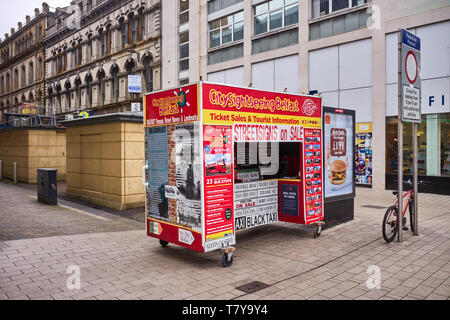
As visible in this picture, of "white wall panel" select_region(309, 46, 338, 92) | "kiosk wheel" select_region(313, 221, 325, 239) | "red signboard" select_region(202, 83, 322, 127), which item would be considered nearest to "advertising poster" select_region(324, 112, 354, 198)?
"red signboard" select_region(202, 83, 322, 127)

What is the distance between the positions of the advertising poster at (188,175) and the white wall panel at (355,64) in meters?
13.0

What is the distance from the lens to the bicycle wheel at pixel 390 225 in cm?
727

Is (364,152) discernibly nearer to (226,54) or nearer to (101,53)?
(226,54)

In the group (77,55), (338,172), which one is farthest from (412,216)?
(77,55)

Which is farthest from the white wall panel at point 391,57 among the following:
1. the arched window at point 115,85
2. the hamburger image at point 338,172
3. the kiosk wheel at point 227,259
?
the arched window at point 115,85

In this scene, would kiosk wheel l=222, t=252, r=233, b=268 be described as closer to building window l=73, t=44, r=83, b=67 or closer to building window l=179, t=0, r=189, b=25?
building window l=179, t=0, r=189, b=25

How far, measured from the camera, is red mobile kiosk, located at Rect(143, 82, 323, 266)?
5859mm

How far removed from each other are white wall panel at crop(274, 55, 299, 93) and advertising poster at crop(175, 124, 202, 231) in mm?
14175

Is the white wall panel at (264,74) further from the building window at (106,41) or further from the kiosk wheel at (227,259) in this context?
the building window at (106,41)

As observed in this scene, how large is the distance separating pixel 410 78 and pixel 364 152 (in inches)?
372

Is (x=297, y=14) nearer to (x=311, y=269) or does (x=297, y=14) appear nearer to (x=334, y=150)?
(x=334, y=150)
